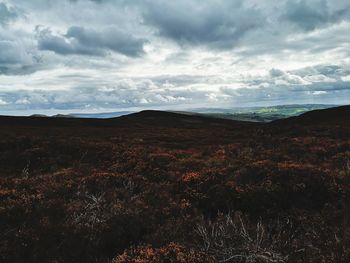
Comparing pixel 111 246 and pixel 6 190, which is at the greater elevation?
pixel 6 190

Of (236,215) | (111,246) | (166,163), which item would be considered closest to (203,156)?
(166,163)

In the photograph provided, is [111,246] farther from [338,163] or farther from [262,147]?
[262,147]

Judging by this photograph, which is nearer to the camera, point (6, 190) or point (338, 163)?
point (6, 190)

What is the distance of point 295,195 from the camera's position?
11.0 metres

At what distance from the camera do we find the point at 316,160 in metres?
17.7

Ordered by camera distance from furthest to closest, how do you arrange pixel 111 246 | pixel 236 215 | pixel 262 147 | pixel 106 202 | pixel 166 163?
pixel 262 147 → pixel 166 163 → pixel 106 202 → pixel 236 215 → pixel 111 246

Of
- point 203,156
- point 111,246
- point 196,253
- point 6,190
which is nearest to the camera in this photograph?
point 196,253

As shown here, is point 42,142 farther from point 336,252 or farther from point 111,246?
point 336,252

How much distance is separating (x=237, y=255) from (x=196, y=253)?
952 mm

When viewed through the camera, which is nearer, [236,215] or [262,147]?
[236,215]

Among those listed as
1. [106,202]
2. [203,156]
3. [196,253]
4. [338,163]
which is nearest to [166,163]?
[203,156]

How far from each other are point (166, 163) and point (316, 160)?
8.01 metres

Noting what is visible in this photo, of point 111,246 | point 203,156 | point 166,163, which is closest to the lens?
point 111,246

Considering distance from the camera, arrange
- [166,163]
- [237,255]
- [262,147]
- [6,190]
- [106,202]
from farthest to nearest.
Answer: [262,147]
[166,163]
[6,190]
[106,202]
[237,255]
